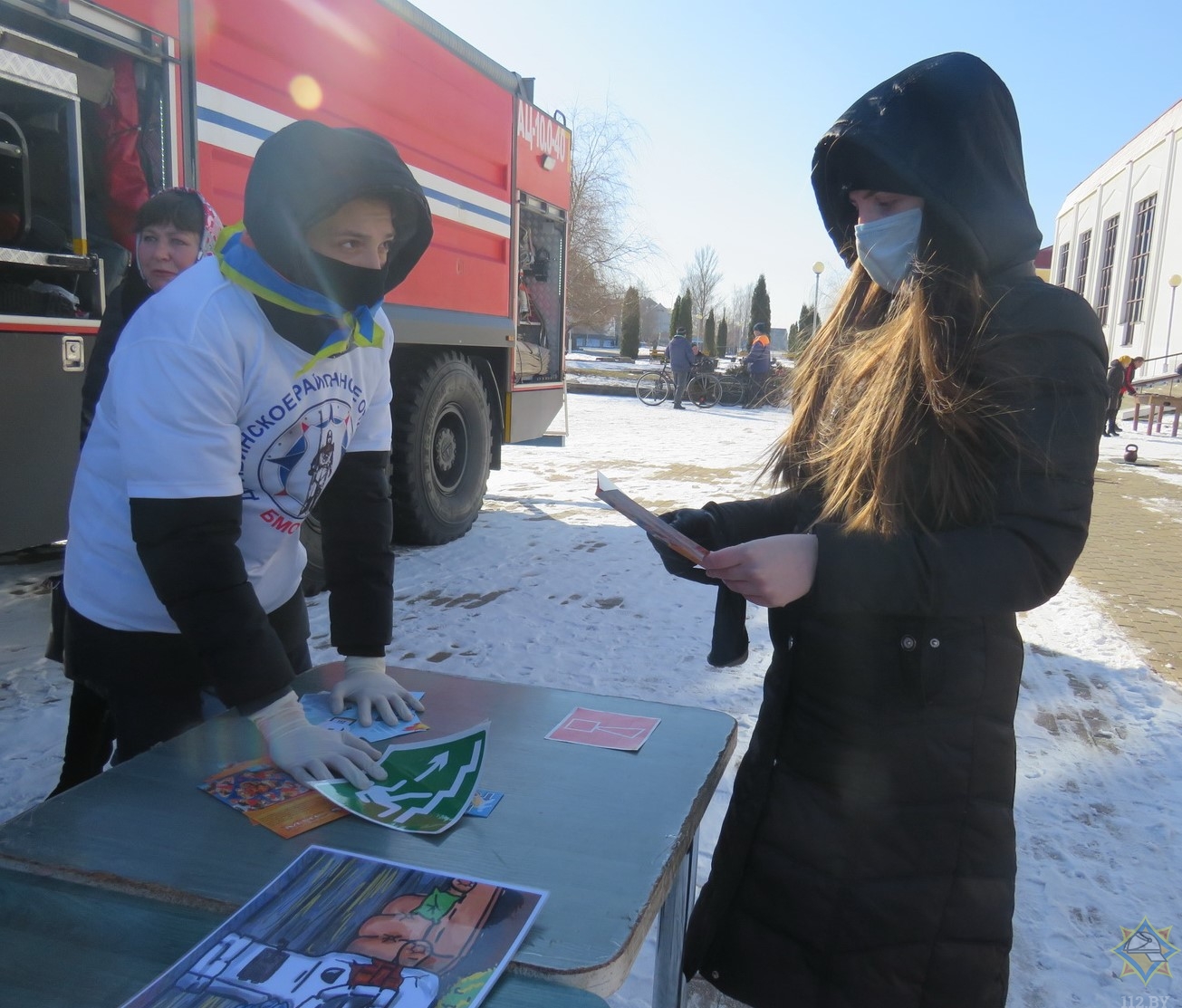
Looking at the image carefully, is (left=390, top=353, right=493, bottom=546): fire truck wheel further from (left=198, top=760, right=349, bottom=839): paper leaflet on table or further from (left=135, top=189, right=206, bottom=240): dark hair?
(left=198, top=760, right=349, bottom=839): paper leaflet on table

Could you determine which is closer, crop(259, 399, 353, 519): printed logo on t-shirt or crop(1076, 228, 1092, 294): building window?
crop(259, 399, 353, 519): printed logo on t-shirt

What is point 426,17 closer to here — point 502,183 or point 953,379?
point 502,183

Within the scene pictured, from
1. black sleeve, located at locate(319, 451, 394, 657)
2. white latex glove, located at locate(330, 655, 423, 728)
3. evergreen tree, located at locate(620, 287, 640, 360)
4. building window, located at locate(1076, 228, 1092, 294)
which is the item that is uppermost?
building window, located at locate(1076, 228, 1092, 294)

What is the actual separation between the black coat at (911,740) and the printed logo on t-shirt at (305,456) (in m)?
0.85

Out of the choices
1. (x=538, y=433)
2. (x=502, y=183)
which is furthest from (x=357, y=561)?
(x=538, y=433)

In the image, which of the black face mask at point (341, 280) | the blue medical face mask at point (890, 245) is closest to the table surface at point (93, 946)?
the black face mask at point (341, 280)

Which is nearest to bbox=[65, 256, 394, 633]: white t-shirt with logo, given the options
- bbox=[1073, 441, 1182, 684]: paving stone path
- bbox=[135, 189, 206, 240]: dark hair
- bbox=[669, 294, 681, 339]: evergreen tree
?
bbox=[135, 189, 206, 240]: dark hair

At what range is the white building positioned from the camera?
23.5 meters

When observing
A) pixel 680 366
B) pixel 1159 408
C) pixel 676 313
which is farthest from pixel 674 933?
pixel 676 313

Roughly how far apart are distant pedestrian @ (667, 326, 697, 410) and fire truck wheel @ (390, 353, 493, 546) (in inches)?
521

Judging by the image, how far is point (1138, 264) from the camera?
87.8ft

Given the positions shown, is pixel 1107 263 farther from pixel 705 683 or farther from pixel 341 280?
pixel 341 280

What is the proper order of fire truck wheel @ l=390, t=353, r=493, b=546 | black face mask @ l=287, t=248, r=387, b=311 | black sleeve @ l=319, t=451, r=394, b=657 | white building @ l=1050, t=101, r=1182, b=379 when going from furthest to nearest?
1. white building @ l=1050, t=101, r=1182, b=379
2. fire truck wheel @ l=390, t=353, r=493, b=546
3. black sleeve @ l=319, t=451, r=394, b=657
4. black face mask @ l=287, t=248, r=387, b=311

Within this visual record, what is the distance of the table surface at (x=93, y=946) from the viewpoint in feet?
2.80
